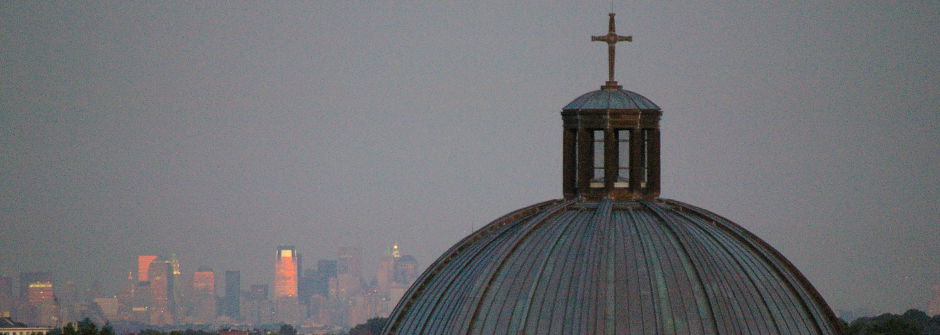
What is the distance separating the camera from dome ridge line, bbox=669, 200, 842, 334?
215ft

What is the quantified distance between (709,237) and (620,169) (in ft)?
13.8

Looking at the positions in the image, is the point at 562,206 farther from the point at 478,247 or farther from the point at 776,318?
the point at 776,318

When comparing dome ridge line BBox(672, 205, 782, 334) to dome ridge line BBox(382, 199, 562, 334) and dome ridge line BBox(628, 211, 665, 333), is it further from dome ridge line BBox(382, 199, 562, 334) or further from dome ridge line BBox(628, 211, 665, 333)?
dome ridge line BBox(382, 199, 562, 334)

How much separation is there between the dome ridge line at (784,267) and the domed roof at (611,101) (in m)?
3.78

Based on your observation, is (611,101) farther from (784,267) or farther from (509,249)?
(784,267)

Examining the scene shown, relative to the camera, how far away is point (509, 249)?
65375 mm

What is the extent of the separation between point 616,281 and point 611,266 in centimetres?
85

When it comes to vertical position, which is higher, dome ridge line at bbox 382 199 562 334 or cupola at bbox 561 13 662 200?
cupola at bbox 561 13 662 200

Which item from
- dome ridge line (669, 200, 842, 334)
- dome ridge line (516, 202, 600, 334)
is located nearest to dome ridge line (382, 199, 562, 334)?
dome ridge line (516, 202, 600, 334)

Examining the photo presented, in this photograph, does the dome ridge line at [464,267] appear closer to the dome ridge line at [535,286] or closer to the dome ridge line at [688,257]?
the dome ridge line at [535,286]

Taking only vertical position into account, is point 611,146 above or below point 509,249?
above

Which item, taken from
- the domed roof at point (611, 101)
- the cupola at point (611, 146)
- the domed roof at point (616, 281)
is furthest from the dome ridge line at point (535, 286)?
the domed roof at point (611, 101)

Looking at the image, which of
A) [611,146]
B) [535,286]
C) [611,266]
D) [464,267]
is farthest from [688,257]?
[464,267]

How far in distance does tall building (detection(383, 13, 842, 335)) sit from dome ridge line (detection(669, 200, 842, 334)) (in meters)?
0.05
